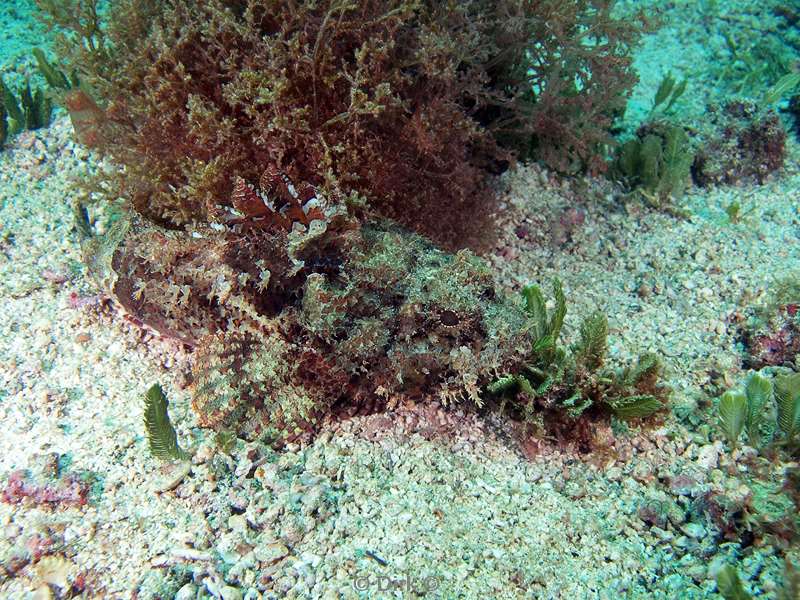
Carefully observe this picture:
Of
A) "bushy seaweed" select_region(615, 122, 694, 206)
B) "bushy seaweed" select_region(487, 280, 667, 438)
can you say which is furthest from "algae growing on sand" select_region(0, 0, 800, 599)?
"bushy seaweed" select_region(615, 122, 694, 206)

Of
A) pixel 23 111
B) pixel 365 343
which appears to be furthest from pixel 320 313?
pixel 23 111

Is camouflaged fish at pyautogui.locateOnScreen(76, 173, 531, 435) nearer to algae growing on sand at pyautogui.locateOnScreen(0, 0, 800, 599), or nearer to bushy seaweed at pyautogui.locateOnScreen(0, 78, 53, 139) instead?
algae growing on sand at pyautogui.locateOnScreen(0, 0, 800, 599)

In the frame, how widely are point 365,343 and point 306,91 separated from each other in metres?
2.13

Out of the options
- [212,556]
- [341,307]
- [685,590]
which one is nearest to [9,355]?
[212,556]

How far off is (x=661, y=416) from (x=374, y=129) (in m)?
3.11

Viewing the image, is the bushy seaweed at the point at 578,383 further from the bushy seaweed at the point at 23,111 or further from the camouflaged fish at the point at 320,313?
the bushy seaweed at the point at 23,111

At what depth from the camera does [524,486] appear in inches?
128

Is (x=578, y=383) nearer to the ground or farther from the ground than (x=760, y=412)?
farther from the ground

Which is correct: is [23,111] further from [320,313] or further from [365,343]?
[365,343]

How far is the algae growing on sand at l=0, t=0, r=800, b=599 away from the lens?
285 cm

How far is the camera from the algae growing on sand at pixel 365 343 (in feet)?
9.36

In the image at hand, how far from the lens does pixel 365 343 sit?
331 centimetres

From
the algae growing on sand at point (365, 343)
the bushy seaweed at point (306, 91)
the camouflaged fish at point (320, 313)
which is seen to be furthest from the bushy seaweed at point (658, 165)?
the camouflaged fish at point (320, 313)

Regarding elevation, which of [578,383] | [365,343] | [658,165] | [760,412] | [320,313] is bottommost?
[760,412]
